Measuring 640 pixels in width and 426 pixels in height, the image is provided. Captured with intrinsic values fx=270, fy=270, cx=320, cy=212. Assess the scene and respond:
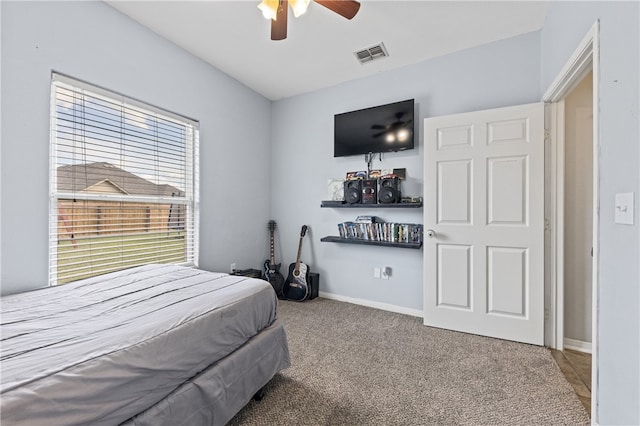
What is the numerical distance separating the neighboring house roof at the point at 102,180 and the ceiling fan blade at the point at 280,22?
1665 millimetres

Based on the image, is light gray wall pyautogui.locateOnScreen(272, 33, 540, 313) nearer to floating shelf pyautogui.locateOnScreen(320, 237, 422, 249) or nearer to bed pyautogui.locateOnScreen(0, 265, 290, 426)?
floating shelf pyautogui.locateOnScreen(320, 237, 422, 249)

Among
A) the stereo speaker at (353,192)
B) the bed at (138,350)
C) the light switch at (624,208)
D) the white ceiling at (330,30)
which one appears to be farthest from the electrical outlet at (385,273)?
the white ceiling at (330,30)

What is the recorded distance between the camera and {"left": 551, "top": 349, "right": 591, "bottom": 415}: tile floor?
1.66 metres

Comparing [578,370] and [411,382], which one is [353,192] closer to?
[411,382]


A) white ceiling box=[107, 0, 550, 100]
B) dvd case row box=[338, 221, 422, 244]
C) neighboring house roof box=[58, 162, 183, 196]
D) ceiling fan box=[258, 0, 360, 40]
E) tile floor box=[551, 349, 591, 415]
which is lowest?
tile floor box=[551, 349, 591, 415]

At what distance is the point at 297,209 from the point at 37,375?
3.02m

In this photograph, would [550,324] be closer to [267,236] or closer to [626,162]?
[626,162]

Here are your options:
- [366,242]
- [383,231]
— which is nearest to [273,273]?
[366,242]

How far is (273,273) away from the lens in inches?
139

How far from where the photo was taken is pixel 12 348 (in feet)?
3.08

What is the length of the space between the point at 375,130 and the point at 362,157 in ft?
1.13

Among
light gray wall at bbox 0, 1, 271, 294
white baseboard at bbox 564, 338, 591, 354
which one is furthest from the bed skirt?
white baseboard at bbox 564, 338, 591, 354

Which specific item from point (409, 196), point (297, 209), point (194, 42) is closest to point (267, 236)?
point (297, 209)

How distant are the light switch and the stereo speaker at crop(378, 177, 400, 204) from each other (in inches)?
69.2
